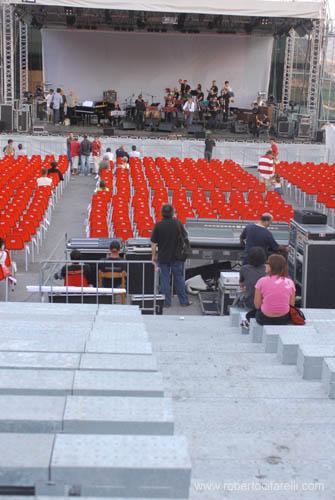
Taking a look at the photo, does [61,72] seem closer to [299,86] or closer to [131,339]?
[299,86]

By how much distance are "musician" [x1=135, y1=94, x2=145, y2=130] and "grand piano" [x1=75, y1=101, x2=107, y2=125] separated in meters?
1.57

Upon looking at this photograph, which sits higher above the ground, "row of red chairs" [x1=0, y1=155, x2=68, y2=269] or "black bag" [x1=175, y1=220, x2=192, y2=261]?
"black bag" [x1=175, y1=220, x2=192, y2=261]

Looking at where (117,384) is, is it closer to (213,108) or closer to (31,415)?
(31,415)

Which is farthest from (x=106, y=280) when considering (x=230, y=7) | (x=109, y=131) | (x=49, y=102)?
(x=49, y=102)

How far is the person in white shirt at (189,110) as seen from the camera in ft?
89.5

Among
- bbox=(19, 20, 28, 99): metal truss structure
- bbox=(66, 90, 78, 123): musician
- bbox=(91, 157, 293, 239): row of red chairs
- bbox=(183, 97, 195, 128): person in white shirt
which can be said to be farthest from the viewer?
bbox=(66, 90, 78, 123): musician

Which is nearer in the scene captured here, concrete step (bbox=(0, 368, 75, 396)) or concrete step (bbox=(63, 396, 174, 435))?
concrete step (bbox=(63, 396, 174, 435))

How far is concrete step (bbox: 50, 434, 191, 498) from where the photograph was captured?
2.71m

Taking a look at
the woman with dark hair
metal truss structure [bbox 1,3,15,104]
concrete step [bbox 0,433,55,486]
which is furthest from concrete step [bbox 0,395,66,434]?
metal truss structure [bbox 1,3,15,104]

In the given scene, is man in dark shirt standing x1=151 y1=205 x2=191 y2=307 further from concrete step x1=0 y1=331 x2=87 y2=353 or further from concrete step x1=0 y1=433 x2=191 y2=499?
concrete step x1=0 y1=433 x2=191 y2=499

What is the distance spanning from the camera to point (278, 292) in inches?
235

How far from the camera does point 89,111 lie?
94.0ft

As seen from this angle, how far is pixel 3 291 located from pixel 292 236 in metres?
3.86

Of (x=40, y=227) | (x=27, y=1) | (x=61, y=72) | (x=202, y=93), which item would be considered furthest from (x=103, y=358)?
(x=61, y=72)
